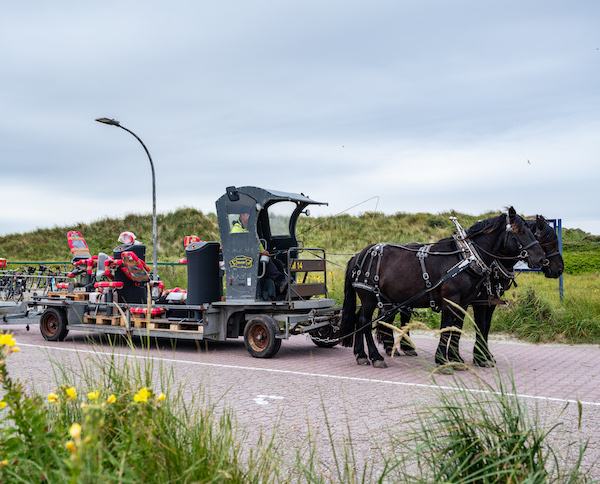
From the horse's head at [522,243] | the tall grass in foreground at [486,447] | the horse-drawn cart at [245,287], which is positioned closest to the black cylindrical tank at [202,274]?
the horse-drawn cart at [245,287]

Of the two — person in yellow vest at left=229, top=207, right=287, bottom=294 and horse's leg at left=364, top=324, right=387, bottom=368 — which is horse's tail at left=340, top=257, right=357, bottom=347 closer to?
horse's leg at left=364, top=324, right=387, bottom=368

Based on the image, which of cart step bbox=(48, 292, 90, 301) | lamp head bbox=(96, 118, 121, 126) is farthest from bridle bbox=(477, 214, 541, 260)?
lamp head bbox=(96, 118, 121, 126)

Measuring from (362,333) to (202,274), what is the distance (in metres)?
3.15

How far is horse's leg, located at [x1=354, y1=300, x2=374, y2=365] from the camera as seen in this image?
30.8ft

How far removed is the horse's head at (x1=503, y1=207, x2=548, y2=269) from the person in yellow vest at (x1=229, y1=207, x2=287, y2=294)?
370 centimetres

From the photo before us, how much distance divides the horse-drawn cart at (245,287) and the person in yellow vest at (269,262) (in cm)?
2

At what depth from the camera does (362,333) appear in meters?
9.47

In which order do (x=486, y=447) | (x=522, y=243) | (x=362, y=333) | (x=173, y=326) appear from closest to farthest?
(x=486, y=447)
(x=522, y=243)
(x=362, y=333)
(x=173, y=326)

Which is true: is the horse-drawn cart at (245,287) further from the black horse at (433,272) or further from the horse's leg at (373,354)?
the horse's leg at (373,354)

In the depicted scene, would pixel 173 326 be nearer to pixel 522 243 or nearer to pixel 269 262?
pixel 269 262

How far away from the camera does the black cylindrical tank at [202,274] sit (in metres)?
10.7

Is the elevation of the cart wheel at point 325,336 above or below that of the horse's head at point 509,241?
below

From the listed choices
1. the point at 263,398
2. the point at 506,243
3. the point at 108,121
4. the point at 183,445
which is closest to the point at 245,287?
the point at 263,398

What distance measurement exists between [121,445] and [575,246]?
29338 millimetres
